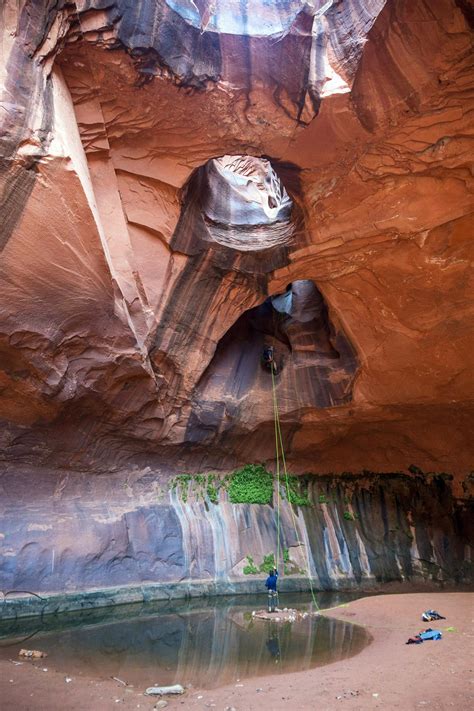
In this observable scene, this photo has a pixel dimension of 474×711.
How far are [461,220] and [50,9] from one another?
6710 millimetres

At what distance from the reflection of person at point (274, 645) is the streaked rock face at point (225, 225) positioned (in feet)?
16.2

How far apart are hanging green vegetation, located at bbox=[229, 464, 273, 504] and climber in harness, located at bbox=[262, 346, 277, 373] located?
276cm

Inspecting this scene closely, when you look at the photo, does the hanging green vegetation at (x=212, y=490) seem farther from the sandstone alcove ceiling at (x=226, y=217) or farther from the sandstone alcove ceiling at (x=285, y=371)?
the sandstone alcove ceiling at (x=226, y=217)

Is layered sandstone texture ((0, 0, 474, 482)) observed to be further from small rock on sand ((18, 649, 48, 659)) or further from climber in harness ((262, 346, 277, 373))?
small rock on sand ((18, 649, 48, 659))

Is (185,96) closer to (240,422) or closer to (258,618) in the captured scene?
(240,422)

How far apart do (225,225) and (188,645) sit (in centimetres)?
757

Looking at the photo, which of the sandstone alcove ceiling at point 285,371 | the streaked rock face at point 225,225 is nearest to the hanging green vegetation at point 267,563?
the streaked rock face at point 225,225

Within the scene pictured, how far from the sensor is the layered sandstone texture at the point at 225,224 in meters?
7.24

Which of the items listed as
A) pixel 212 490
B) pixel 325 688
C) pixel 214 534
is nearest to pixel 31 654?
pixel 325 688

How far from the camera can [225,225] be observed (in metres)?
11.3

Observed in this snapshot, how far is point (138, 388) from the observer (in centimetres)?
1092

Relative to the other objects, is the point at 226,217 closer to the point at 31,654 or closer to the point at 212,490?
the point at 212,490

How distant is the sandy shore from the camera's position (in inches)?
204

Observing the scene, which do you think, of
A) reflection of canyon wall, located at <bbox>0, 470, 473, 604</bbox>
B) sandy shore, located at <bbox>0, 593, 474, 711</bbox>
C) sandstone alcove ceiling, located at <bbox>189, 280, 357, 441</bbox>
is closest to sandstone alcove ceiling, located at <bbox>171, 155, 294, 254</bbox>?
sandstone alcove ceiling, located at <bbox>189, 280, 357, 441</bbox>
